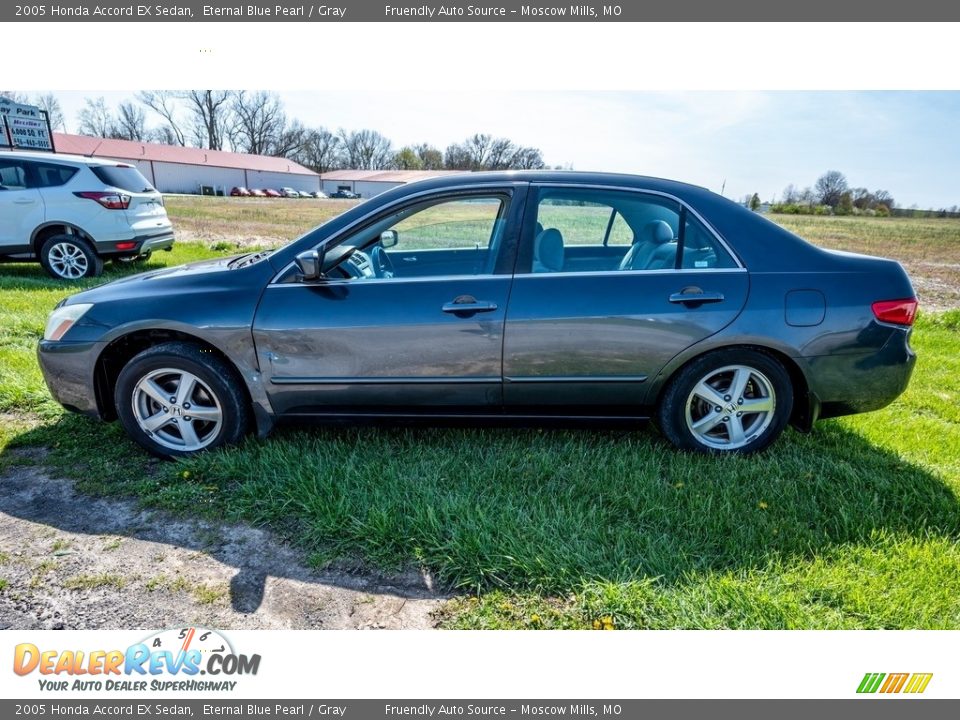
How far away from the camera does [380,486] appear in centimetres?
280

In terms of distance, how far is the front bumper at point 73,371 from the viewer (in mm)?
3080

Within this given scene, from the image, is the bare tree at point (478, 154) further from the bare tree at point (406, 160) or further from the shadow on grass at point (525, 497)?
the shadow on grass at point (525, 497)

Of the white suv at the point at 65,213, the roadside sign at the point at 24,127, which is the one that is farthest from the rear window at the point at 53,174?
the roadside sign at the point at 24,127

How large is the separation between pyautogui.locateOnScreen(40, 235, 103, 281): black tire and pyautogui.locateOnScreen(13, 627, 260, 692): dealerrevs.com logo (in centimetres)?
746

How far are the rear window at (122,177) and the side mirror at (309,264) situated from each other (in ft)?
22.5

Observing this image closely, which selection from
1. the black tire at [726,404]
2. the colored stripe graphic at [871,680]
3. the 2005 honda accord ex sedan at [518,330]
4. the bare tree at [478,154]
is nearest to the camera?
the colored stripe graphic at [871,680]

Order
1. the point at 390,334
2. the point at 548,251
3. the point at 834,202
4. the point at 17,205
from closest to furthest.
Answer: the point at 390,334, the point at 548,251, the point at 17,205, the point at 834,202

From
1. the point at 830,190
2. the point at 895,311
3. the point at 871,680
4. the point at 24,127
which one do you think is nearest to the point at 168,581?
the point at 871,680

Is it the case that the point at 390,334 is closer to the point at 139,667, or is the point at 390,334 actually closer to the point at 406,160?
the point at 139,667

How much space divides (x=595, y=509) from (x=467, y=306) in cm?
119

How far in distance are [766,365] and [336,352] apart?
232 cm

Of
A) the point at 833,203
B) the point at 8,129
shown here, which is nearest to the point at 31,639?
the point at 8,129

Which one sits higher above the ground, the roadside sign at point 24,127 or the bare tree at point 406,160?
the bare tree at point 406,160

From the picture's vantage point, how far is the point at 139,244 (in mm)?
8070
